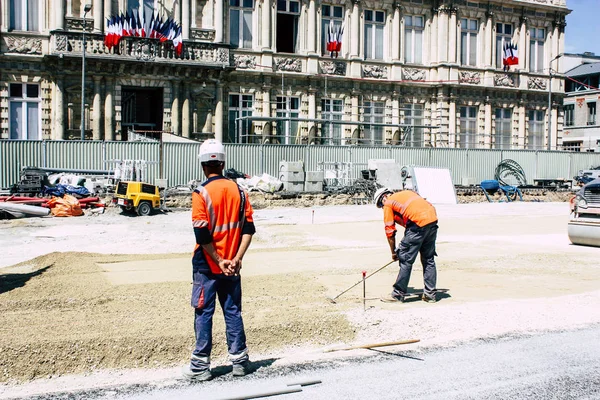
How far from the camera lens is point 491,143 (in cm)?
4391

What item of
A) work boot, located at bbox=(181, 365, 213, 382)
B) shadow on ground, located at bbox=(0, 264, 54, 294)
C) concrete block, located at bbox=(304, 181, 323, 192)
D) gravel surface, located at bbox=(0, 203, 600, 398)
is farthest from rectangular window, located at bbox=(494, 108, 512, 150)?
work boot, located at bbox=(181, 365, 213, 382)

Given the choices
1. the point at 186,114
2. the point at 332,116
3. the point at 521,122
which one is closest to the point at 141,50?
the point at 186,114

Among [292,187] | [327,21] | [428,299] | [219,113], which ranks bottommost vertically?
[428,299]

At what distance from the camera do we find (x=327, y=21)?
39.3 m

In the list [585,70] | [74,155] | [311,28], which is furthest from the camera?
[585,70]

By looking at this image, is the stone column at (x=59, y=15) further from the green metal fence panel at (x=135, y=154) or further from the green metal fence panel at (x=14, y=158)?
the green metal fence panel at (x=135, y=154)

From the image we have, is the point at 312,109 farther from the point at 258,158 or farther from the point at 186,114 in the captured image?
the point at 258,158

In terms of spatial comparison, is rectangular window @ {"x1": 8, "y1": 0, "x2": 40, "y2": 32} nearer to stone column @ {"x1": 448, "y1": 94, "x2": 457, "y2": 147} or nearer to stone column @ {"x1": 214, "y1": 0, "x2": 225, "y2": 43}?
stone column @ {"x1": 214, "y1": 0, "x2": 225, "y2": 43}

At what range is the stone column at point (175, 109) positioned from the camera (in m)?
34.2

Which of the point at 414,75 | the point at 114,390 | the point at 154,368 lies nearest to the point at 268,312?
the point at 154,368

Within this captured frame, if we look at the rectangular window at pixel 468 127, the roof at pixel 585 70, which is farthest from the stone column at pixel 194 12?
the roof at pixel 585 70

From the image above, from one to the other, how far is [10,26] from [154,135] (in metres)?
8.37

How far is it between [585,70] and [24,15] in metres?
54.6

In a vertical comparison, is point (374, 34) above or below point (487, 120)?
above
